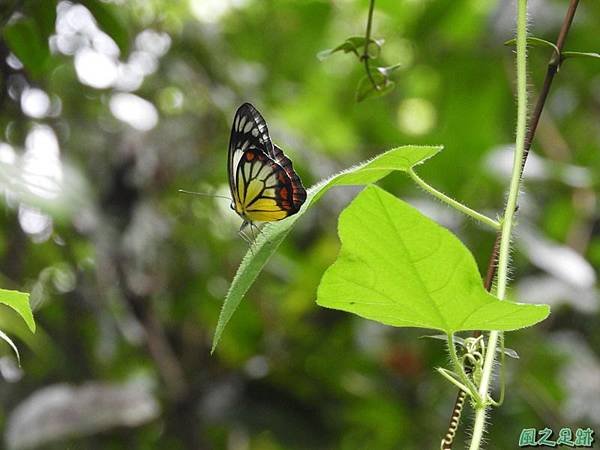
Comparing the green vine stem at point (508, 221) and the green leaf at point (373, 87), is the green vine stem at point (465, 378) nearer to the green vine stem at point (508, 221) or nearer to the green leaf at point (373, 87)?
the green vine stem at point (508, 221)

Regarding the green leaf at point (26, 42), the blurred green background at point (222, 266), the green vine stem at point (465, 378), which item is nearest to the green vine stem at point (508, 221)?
the green vine stem at point (465, 378)

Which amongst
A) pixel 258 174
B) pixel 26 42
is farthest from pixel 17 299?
pixel 26 42

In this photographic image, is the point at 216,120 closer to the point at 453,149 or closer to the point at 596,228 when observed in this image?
the point at 453,149

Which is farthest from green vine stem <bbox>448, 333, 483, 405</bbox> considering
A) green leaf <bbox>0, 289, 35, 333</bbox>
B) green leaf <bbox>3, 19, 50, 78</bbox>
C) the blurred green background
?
the blurred green background

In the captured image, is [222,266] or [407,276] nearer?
[407,276]

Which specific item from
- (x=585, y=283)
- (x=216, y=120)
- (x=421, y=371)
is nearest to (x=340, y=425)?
(x=421, y=371)

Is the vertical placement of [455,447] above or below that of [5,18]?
below

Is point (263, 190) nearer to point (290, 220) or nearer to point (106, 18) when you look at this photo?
point (290, 220)
